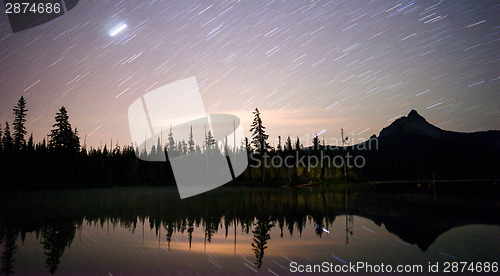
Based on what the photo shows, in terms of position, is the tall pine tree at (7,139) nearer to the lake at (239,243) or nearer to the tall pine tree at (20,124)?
the tall pine tree at (20,124)

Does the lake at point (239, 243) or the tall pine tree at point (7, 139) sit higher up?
the tall pine tree at point (7, 139)

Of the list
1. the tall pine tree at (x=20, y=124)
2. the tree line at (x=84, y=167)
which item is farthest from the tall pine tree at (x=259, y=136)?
the tall pine tree at (x=20, y=124)

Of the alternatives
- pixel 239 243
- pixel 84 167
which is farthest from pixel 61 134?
pixel 239 243

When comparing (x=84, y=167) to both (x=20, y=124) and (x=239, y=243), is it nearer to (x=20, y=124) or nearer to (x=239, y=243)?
(x=20, y=124)

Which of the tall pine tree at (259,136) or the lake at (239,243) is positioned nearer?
the lake at (239,243)

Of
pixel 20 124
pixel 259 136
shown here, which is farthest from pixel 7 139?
pixel 259 136

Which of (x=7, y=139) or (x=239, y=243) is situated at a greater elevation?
(x=7, y=139)

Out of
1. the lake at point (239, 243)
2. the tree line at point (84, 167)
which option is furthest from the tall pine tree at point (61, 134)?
the lake at point (239, 243)

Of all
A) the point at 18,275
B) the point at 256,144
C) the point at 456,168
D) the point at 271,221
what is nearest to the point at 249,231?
the point at 271,221

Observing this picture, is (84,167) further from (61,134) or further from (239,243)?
(239,243)

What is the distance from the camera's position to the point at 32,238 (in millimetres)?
13781

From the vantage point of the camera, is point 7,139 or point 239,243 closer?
point 239,243

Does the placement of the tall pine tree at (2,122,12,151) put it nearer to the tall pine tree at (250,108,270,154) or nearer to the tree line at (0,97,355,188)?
the tree line at (0,97,355,188)

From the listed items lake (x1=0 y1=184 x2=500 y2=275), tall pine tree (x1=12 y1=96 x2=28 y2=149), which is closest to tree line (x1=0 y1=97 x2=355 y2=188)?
tall pine tree (x1=12 y1=96 x2=28 y2=149)
